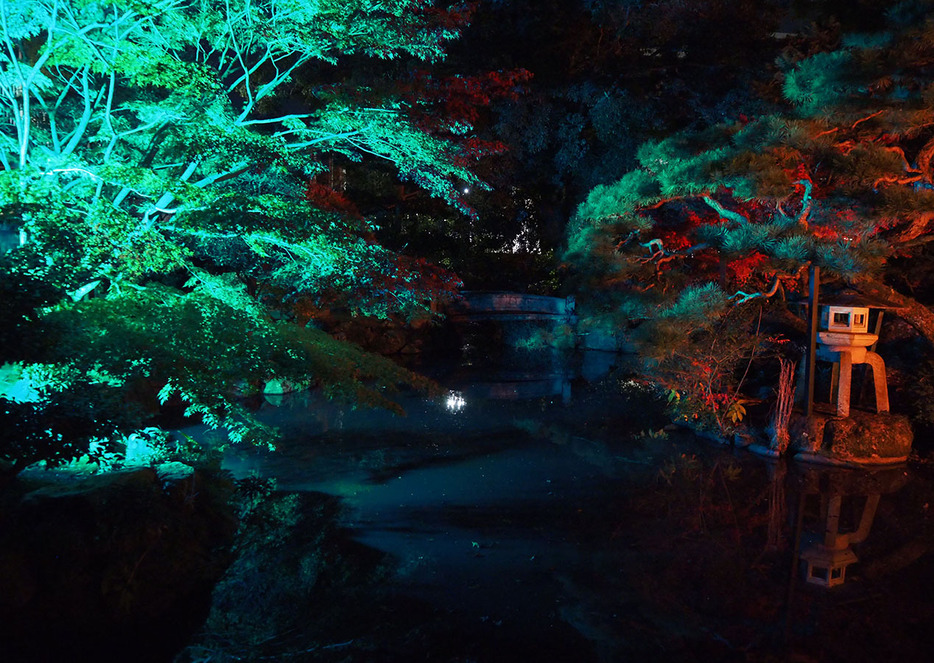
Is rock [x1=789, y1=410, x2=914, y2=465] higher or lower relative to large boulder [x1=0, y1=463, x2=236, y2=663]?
higher

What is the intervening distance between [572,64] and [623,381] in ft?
21.5

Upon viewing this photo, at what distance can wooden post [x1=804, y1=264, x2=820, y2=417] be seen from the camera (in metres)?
6.55

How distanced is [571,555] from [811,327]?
13.1 ft

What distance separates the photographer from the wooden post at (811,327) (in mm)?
6555

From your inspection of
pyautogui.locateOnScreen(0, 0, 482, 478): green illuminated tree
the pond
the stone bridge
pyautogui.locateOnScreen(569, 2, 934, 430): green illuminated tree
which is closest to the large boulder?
the pond

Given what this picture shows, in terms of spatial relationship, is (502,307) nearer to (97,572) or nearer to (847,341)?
(847,341)

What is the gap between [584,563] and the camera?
441 centimetres

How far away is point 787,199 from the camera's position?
6965 mm

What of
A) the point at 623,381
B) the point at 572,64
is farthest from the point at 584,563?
the point at 572,64

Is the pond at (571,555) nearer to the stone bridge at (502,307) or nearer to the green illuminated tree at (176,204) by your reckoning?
the green illuminated tree at (176,204)

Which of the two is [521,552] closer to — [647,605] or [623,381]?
[647,605]

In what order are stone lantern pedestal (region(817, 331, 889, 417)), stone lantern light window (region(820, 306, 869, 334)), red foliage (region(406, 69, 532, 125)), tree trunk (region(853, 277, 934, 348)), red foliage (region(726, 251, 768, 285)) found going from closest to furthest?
stone lantern light window (region(820, 306, 869, 334)) → stone lantern pedestal (region(817, 331, 889, 417)) → tree trunk (region(853, 277, 934, 348)) → red foliage (region(406, 69, 532, 125)) → red foliage (region(726, 251, 768, 285))

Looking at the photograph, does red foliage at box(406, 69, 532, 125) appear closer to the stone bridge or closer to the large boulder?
the large boulder

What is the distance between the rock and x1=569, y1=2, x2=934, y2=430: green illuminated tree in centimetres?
97
